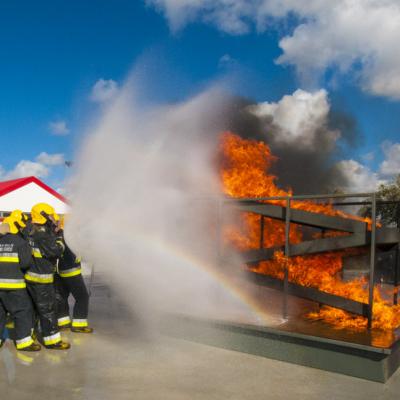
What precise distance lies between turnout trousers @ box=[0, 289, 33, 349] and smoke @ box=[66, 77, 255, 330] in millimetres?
1068

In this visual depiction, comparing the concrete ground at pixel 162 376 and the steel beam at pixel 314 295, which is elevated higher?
the steel beam at pixel 314 295

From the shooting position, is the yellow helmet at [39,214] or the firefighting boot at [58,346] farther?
the yellow helmet at [39,214]

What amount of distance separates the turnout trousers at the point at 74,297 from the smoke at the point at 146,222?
0.43m

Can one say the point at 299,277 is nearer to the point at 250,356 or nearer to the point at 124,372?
the point at 250,356

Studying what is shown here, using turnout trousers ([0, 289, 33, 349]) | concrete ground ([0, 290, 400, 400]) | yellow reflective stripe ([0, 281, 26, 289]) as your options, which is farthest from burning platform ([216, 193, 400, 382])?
yellow reflective stripe ([0, 281, 26, 289])

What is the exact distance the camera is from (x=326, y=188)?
A: 399 inches

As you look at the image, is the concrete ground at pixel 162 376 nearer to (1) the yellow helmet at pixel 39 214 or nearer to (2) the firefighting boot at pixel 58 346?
(2) the firefighting boot at pixel 58 346

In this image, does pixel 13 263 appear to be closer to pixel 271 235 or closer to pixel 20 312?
pixel 20 312

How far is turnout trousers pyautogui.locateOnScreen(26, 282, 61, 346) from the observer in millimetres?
5531

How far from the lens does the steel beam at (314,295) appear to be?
5582mm

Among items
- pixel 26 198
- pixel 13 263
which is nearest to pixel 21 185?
pixel 26 198

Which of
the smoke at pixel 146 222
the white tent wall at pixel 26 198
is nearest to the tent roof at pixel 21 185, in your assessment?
the white tent wall at pixel 26 198

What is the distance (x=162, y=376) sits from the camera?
465 cm

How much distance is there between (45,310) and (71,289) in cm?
83
